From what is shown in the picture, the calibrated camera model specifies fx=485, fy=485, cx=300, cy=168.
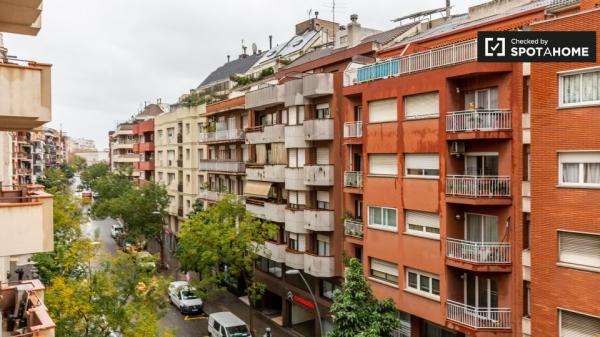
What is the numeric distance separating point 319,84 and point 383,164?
6858 millimetres

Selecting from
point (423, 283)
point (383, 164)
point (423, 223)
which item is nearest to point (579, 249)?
point (423, 223)

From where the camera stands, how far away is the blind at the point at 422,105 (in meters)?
19.8

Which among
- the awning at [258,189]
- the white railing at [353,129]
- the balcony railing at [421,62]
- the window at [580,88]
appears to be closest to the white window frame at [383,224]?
the white railing at [353,129]

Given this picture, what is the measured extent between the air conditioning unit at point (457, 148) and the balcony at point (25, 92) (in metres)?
14.5

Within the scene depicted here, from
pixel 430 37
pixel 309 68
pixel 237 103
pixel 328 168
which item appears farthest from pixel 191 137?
pixel 430 37

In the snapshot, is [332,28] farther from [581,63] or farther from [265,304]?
[581,63]

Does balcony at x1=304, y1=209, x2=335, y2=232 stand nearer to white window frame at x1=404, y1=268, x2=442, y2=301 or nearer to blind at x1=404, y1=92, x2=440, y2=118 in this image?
white window frame at x1=404, y1=268, x2=442, y2=301

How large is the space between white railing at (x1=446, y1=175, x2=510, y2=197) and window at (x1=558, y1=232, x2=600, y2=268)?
251 cm

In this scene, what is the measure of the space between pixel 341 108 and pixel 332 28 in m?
25.4

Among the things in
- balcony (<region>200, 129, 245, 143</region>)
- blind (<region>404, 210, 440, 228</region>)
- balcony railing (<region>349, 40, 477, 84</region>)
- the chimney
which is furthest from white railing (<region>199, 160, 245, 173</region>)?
blind (<region>404, 210, 440, 228</region>)

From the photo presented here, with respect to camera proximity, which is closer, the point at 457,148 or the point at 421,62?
the point at 457,148

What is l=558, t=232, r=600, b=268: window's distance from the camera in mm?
15102

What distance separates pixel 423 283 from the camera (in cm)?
2053

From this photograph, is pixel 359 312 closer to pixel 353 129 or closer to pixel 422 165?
pixel 422 165
